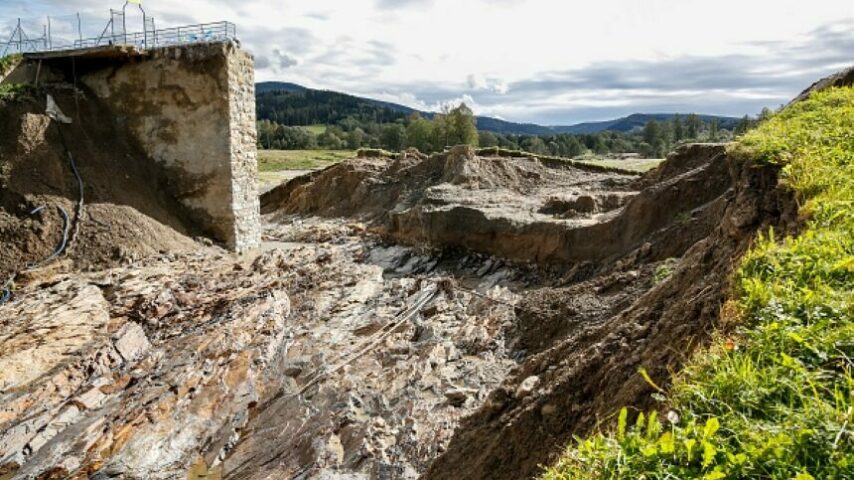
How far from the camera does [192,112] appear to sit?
56.0 ft

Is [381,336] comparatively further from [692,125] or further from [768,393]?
[692,125]

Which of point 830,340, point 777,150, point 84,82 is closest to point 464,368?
point 777,150

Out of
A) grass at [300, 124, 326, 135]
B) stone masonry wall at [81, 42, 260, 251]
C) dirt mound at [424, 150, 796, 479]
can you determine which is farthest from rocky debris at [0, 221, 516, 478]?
grass at [300, 124, 326, 135]

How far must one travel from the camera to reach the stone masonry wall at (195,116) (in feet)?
55.2

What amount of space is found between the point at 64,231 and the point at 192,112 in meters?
4.75

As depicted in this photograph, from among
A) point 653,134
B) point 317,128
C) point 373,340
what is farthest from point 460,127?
A: point 317,128

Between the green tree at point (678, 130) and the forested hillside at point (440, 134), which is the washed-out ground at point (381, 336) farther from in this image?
the green tree at point (678, 130)

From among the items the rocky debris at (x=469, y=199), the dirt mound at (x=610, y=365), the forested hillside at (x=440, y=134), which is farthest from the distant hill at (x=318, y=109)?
the dirt mound at (x=610, y=365)

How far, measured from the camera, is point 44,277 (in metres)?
13.8

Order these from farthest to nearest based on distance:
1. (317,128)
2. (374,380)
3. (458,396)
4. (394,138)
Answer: (317,128) → (394,138) → (374,380) → (458,396)

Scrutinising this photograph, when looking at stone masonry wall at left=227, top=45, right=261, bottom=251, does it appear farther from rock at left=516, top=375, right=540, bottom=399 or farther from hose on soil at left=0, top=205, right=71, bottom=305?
rock at left=516, top=375, right=540, bottom=399

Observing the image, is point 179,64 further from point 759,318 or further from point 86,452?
point 759,318

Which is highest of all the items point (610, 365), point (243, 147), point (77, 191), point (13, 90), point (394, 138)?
point (394, 138)

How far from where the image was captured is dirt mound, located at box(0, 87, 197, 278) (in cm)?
1441
